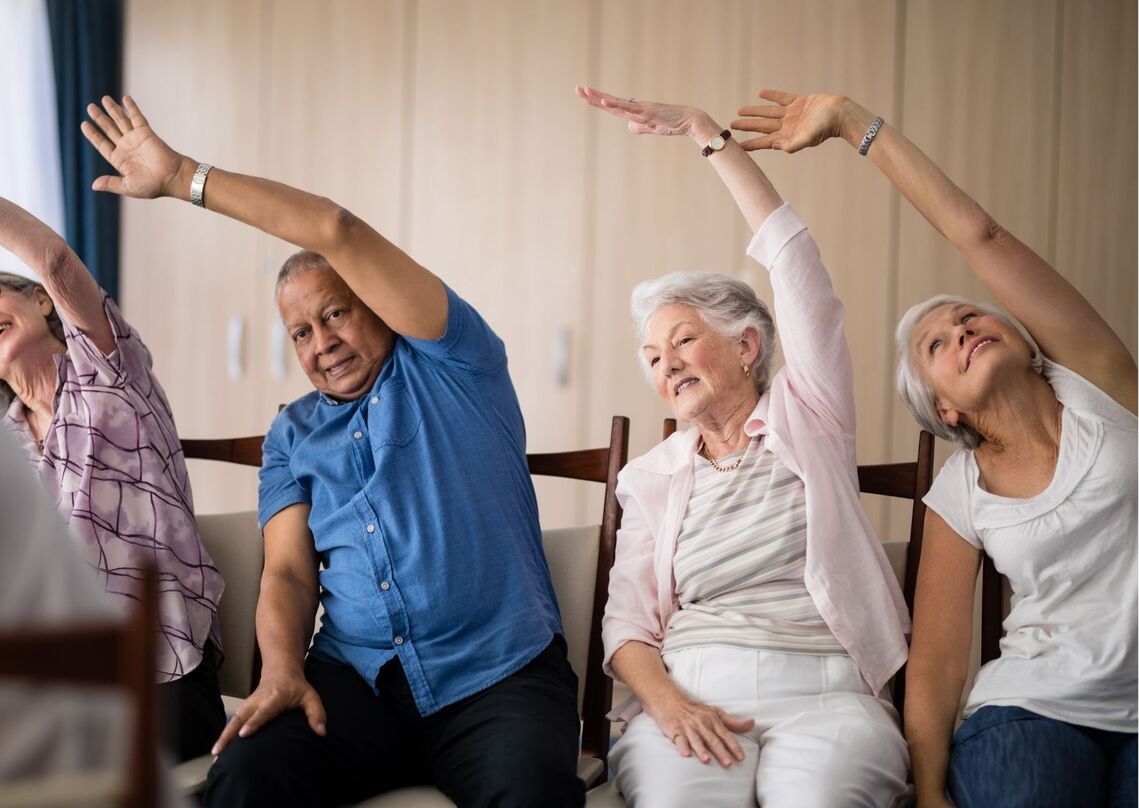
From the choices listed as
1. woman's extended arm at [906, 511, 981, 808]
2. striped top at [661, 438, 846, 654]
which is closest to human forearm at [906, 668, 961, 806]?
woman's extended arm at [906, 511, 981, 808]

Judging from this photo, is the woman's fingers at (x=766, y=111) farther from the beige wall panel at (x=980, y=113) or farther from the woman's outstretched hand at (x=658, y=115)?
the beige wall panel at (x=980, y=113)

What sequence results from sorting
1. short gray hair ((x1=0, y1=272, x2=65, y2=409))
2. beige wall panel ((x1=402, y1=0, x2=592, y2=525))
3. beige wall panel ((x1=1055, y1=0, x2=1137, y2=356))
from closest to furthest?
short gray hair ((x1=0, y1=272, x2=65, y2=409)) < beige wall panel ((x1=1055, y1=0, x2=1137, y2=356)) < beige wall panel ((x1=402, y1=0, x2=592, y2=525))

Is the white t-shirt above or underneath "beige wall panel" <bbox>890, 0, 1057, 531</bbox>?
underneath

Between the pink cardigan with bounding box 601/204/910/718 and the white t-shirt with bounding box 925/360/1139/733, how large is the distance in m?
0.18

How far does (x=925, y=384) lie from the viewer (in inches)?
66.7

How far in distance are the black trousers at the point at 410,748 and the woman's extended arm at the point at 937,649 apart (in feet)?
1.59

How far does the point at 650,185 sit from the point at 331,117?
1234 mm

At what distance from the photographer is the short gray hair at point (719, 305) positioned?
1826mm

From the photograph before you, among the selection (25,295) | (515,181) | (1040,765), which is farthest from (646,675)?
(515,181)

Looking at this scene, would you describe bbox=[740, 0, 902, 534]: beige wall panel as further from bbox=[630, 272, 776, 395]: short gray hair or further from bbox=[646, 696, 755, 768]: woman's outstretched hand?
bbox=[646, 696, 755, 768]: woman's outstretched hand

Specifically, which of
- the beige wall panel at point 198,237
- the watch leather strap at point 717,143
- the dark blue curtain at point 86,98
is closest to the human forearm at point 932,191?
the watch leather strap at point 717,143

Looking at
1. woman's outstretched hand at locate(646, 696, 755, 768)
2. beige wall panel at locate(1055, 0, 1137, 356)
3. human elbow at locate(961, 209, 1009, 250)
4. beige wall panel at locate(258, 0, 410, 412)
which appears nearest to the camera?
woman's outstretched hand at locate(646, 696, 755, 768)

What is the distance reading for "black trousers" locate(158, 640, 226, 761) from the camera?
1.69 m

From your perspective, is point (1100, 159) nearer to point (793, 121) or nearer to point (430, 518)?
point (793, 121)
